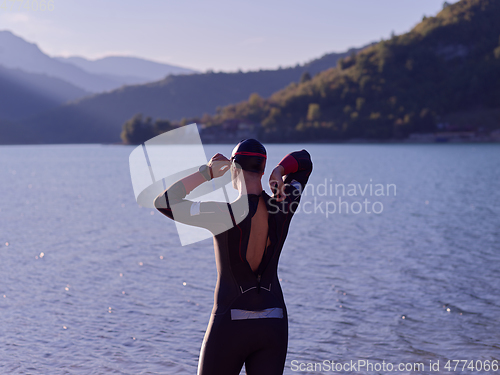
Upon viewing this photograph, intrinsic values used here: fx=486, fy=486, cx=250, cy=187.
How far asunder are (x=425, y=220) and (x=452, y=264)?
10.7m

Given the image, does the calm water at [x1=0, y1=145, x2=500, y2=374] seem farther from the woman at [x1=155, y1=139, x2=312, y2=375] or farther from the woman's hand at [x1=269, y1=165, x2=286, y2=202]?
the woman's hand at [x1=269, y1=165, x2=286, y2=202]

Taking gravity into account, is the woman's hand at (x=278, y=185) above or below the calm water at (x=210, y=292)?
above

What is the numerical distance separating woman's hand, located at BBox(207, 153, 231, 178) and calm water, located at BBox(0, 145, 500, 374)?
5.77m

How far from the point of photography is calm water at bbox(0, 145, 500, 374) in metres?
8.82

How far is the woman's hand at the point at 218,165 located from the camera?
10.7 feet

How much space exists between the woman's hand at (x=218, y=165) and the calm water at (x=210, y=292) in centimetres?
577

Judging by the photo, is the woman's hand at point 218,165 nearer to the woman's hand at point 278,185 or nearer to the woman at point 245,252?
the woman at point 245,252

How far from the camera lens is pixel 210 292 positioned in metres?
12.7

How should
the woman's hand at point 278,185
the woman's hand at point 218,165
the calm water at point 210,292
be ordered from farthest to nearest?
the calm water at point 210,292
the woman's hand at point 278,185
the woman's hand at point 218,165

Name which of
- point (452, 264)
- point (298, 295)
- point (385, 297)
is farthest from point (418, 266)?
point (298, 295)

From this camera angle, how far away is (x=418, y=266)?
15.5m

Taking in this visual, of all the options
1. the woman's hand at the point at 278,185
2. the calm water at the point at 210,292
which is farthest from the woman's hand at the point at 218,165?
the calm water at the point at 210,292

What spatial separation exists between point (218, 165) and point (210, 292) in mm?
9937

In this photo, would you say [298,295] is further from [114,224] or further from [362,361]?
[114,224]
